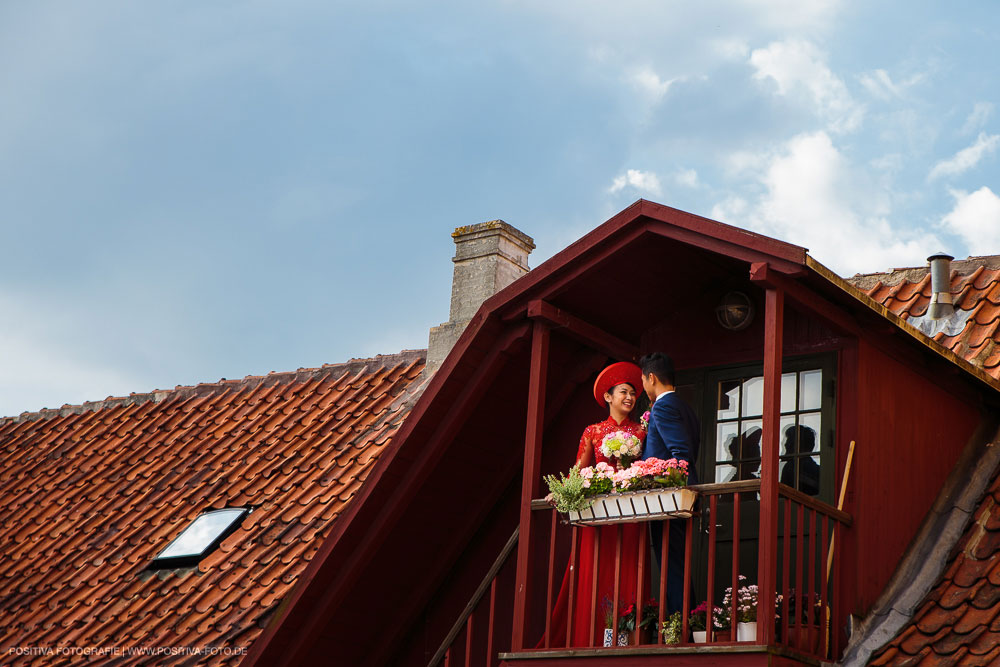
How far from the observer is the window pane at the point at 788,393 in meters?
8.80

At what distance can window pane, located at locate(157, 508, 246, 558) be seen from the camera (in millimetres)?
11578

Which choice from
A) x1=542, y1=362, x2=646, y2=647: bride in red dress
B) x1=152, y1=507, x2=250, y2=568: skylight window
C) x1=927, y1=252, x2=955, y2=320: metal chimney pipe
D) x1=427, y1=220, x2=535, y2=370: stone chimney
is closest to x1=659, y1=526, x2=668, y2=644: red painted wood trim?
x1=542, y1=362, x2=646, y2=647: bride in red dress

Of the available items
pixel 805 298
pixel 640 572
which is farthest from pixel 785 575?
pixel 805 298

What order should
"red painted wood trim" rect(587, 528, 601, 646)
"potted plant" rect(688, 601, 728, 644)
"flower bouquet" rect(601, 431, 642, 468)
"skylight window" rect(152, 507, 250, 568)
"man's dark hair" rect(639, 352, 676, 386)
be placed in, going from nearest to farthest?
1. "potted plant" rect(688, 601, 728, 644)
2. "red painted wood trim" rect(587, 528, 601, 646)
3. "flower bouquet" rect(601, 431, 642, 468)
4. "man's dark hair" rect(639, 352, 676, 386)
5. "skylight window" rect(152, 507, 250, 568)

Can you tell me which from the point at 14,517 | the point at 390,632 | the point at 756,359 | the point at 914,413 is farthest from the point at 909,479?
the point at 14,517

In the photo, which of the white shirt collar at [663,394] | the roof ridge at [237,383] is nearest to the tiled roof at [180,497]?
the roof ridge at [237,383]

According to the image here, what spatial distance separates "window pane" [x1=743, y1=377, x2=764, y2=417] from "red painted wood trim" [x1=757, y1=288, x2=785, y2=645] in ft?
3.91

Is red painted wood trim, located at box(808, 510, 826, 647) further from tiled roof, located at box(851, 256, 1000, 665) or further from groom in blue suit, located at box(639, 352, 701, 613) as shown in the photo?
groom in blue suit, located at box(639, 352, 701, 613)

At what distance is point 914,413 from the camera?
28.8ft

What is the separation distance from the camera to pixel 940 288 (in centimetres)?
1016

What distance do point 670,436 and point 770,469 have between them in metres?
0.82

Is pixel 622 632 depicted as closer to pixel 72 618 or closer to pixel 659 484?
pixel 659 484

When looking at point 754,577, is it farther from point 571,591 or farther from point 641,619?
point 571,591

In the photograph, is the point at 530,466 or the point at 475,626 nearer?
the point at 530,466
